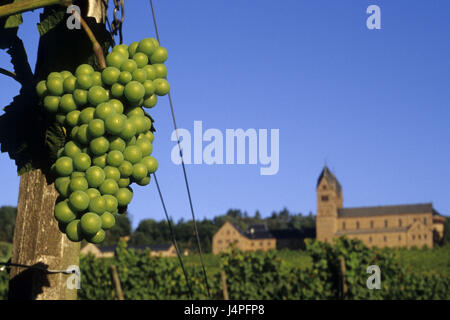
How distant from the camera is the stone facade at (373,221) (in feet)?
294

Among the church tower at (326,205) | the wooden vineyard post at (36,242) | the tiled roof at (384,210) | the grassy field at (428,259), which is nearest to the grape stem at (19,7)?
the wooden vineyard post at (36,242)

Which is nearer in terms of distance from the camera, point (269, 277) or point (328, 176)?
point (269, 277)

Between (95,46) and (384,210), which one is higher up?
(384,210)

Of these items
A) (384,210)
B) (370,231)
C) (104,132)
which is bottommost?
(104,132)

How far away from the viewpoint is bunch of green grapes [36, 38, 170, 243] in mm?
1321

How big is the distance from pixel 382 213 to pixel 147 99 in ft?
323

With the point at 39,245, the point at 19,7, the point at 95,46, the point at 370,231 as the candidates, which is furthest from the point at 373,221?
the point at 19,7

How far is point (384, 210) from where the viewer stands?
312ft

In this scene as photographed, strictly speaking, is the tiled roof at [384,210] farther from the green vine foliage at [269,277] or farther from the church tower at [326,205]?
the green vine foliage at [269,277]

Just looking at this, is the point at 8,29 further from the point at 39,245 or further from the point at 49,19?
the point at 39,245

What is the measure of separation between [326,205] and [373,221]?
407 inches
